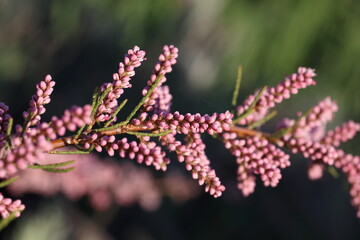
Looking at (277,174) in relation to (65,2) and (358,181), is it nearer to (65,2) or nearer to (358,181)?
(358,181)

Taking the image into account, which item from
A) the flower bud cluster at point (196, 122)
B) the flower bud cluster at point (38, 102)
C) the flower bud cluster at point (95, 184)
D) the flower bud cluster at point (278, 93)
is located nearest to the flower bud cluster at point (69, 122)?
the flower bud cluster at point (38, 102)

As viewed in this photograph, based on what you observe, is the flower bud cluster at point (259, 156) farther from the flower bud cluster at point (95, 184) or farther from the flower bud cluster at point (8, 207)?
the flower bud cluster at point (95, 184)

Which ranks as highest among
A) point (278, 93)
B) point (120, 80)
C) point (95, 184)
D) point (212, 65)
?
point (212, 65)

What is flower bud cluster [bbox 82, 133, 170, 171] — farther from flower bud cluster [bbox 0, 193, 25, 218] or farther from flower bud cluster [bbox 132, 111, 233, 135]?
flower bud cluster [bbox 0, 193, 25, 218]

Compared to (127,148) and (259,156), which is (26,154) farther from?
(259,156)

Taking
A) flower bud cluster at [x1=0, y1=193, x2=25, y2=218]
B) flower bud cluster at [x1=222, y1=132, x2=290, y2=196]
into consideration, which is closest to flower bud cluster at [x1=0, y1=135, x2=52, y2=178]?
flower bud cluster at [x1=0, y1=193, x2=25, y2=218]

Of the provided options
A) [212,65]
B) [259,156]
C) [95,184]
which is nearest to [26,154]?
[259,156]

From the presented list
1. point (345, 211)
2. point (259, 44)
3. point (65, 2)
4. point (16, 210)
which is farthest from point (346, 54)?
point (16, 210)

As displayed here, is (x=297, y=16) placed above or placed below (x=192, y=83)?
above
